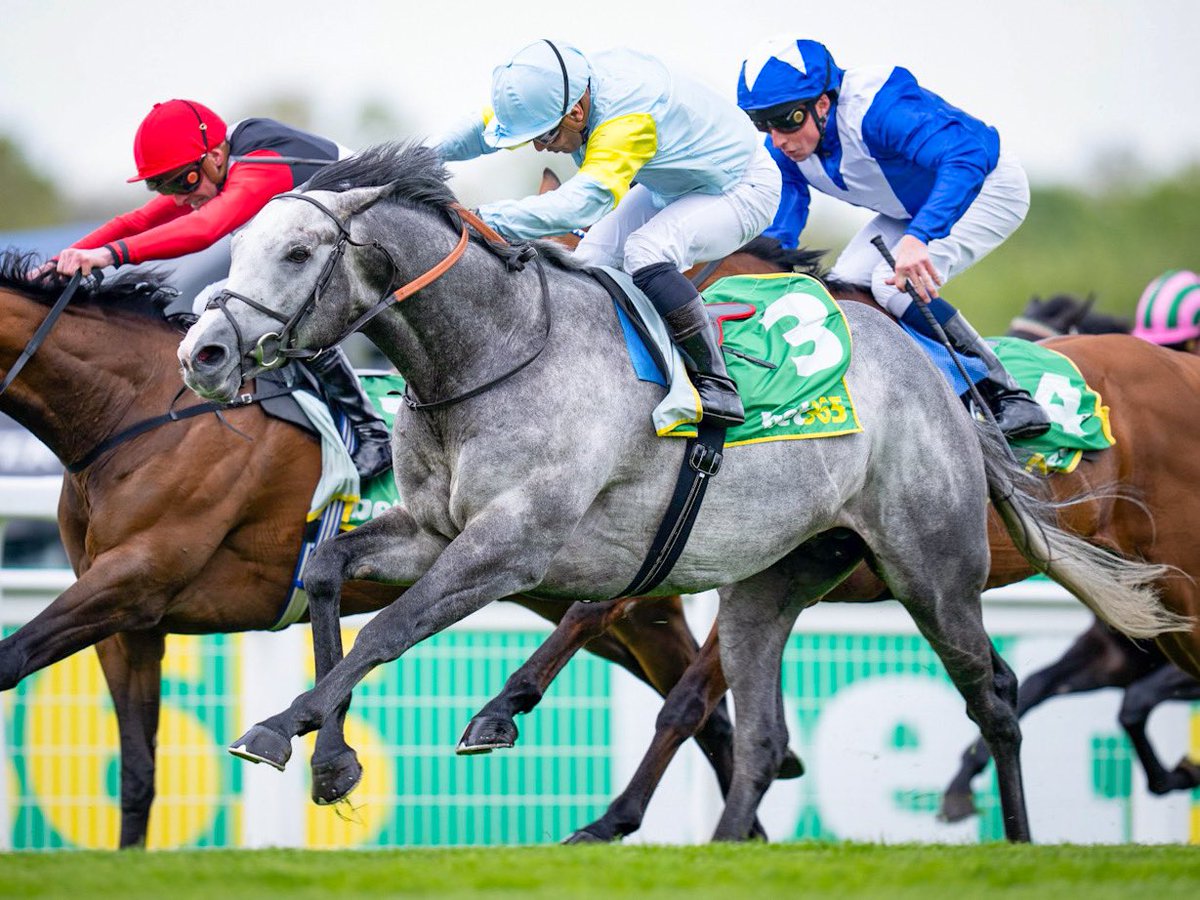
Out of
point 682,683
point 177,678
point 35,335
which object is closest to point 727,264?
point 682,683

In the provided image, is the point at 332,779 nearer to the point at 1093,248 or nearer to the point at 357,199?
the point at 357,199

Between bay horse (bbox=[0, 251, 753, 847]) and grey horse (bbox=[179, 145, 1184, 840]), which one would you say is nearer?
grey horse (bbox=[179, 145, 1184, 840])

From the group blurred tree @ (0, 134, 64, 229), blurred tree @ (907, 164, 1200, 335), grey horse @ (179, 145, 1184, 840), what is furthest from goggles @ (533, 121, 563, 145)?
blurred tree @ (0, 134, 64, 229)

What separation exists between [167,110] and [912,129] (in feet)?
7.76

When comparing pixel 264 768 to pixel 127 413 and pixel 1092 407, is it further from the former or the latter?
pixel 1092 407

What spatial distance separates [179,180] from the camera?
17.3 feet

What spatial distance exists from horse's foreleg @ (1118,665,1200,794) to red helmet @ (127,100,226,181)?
423 centimetres

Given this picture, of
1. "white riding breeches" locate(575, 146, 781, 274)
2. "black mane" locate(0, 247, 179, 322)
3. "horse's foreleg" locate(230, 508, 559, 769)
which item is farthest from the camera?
"black mane" locate(0, 247, 179, 322)

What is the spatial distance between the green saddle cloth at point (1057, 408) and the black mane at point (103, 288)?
291cm

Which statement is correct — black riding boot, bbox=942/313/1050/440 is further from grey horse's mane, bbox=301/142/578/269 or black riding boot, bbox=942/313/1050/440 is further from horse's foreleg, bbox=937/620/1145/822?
grey horse's mane, bbox=301/142/578/269

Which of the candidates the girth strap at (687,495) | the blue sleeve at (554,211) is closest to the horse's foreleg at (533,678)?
the girth strap at (687,495)

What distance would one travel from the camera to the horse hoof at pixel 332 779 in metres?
3.85

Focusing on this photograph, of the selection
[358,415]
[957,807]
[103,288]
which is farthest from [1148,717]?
[103,288]

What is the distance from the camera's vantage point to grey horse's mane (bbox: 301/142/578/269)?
4.05 metres
